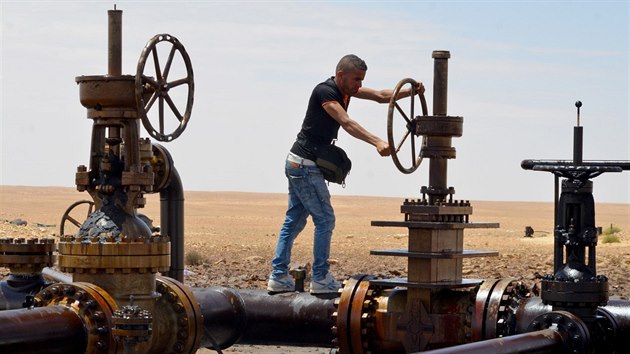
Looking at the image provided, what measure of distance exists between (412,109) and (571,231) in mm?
1486

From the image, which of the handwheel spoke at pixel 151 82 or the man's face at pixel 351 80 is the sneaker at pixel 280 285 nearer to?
the man's face at pixel 351 80

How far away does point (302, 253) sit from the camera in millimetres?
26484

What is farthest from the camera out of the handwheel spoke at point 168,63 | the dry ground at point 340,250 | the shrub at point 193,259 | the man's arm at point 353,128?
the shrub at point 193,259

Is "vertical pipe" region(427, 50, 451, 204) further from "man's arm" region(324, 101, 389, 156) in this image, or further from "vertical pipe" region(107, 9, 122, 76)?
"vertical pipe" region(107, 9, 122, 76)

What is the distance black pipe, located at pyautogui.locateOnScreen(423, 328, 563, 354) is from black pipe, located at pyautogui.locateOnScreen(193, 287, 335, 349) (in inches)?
75.6

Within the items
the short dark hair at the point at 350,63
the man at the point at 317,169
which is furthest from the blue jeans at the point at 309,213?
the short dark hair at the point at 350,63

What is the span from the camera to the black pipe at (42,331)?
671cm

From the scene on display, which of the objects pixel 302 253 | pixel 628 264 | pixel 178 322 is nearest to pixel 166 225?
pixel 178 322

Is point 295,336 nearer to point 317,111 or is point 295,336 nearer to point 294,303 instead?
point 294,303

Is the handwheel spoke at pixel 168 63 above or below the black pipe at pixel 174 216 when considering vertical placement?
above

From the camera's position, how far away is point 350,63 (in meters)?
9.35

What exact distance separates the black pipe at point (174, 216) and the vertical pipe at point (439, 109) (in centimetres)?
239

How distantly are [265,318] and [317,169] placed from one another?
1.03 metres

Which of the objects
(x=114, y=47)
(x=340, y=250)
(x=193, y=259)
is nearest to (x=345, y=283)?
(x=114, y=47)
